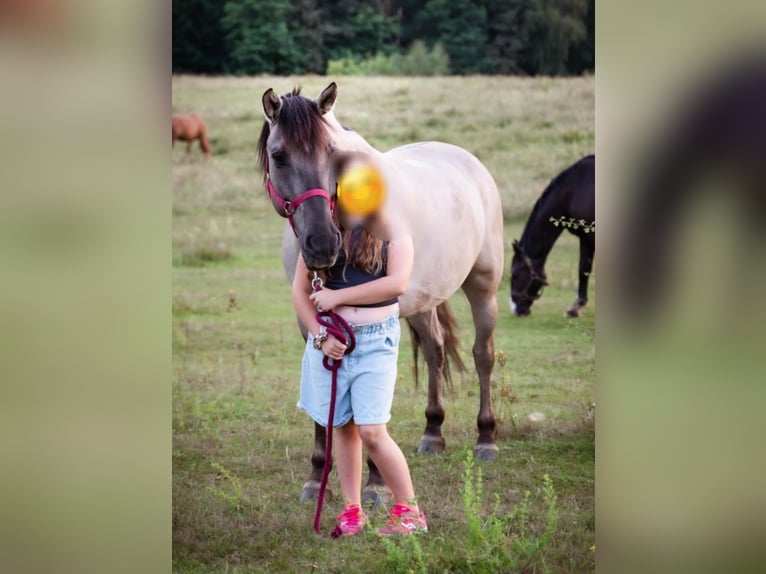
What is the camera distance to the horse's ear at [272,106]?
3277 mm

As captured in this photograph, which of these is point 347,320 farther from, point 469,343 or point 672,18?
point 469,343

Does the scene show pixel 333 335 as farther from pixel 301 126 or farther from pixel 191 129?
pixel 191 129

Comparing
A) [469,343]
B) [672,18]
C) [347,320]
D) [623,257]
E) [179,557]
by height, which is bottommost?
[179,557]

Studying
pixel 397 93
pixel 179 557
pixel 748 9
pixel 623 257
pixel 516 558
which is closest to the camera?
pixel 748 9

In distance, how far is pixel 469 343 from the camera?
576cm

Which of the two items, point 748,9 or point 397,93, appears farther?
point 397,93

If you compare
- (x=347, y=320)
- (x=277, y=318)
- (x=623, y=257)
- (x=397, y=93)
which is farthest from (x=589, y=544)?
(x=277, y=318)

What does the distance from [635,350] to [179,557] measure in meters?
1.99

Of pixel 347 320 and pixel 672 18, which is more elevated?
pixel 672 18

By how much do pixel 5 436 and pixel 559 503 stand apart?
7.03 feet

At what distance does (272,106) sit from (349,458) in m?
1.33

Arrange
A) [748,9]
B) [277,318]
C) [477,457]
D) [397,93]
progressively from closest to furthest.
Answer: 1. [748,9]
2. [477,457]
3. [397,93]
4. [277,318]

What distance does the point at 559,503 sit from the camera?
361 centimetres

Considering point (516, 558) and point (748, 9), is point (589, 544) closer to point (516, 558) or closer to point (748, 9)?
point (516, 558)
